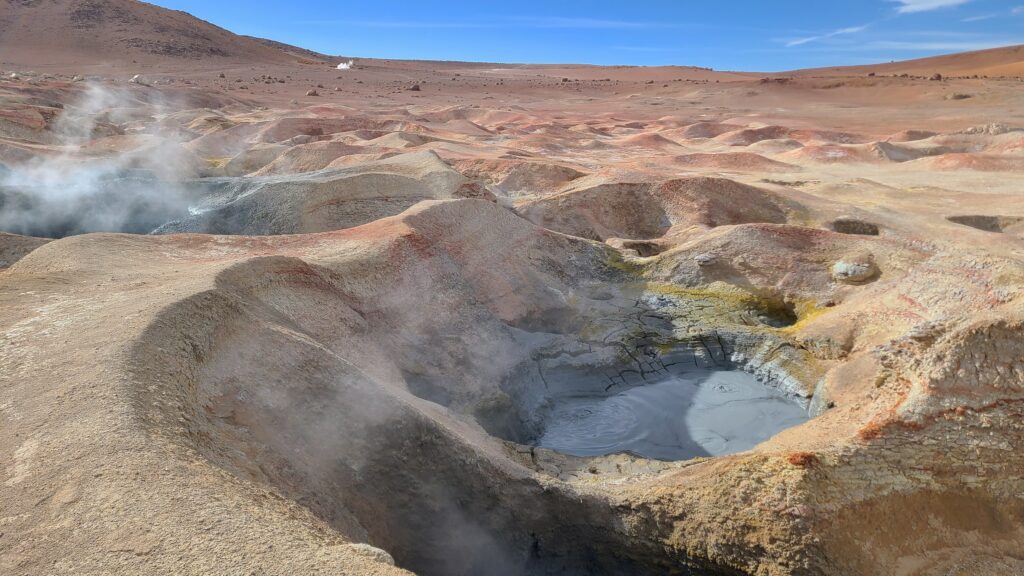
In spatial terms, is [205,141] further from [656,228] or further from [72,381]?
[72,381]

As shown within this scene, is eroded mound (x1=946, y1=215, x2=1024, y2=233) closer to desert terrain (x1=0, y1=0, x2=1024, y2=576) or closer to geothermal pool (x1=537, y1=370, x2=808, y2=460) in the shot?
desert terrain (x1=0, y1=0, x2=1024, y2=576)

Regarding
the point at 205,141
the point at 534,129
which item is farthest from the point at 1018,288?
the point at 534,129

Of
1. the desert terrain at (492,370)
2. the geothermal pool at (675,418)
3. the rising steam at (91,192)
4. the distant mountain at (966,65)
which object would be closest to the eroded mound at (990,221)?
the desert terrain at (492,370)

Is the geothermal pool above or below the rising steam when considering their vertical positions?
below

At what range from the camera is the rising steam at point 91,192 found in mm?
9766

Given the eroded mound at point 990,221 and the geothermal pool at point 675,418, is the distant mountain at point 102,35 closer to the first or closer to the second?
the geothermal pool at point 675,418

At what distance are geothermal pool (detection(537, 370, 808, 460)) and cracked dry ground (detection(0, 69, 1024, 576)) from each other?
0.23 metres

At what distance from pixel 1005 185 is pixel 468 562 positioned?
14776mm

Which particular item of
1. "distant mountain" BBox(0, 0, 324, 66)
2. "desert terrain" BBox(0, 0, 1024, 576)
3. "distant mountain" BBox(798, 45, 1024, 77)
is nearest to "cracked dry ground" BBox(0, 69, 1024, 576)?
"desert terrain" BBox(0, 0, 1024, 576)

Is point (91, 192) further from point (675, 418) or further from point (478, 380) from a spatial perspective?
point (675, 418)

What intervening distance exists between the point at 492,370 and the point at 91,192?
7438 mm

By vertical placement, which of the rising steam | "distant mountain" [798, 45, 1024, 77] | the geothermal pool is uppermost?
"distant mountain" [798, 45, 1024, 77]

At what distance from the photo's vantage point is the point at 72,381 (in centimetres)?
333

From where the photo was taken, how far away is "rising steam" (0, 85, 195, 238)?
977cm
